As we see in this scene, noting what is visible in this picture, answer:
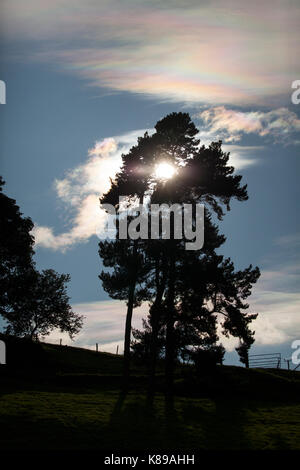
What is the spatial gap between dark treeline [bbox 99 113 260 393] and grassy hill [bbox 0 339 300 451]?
4.00m

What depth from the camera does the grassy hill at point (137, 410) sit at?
20.6 meters

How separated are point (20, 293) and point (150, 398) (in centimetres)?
1525

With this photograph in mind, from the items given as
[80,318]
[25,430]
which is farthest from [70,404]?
[80,318]

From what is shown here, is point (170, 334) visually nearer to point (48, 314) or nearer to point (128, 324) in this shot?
point (128, 324)

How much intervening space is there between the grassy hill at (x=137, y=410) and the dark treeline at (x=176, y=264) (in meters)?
4.00

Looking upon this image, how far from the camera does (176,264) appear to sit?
3288 cm

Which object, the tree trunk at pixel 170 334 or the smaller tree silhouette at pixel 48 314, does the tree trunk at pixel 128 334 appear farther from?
the smaller tree silhouette at pixel 48 314

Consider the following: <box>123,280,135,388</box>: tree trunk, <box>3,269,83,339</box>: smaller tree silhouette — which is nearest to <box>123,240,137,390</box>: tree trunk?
<box>123,280,135,388</box>: tree trunk

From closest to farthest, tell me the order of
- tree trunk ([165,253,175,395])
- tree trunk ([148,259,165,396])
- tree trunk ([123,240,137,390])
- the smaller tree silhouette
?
tree trunk ([148,259,165,396]) → tree trunk ([165,253,175,395]) → tree trunk ([123,240,137,390]) → the smaller tree silhouette

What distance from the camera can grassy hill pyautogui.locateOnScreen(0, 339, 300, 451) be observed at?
20.6 meters

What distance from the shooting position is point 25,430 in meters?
20.8

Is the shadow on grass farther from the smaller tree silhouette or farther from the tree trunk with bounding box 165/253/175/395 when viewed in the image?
the smaller tree silhouette
